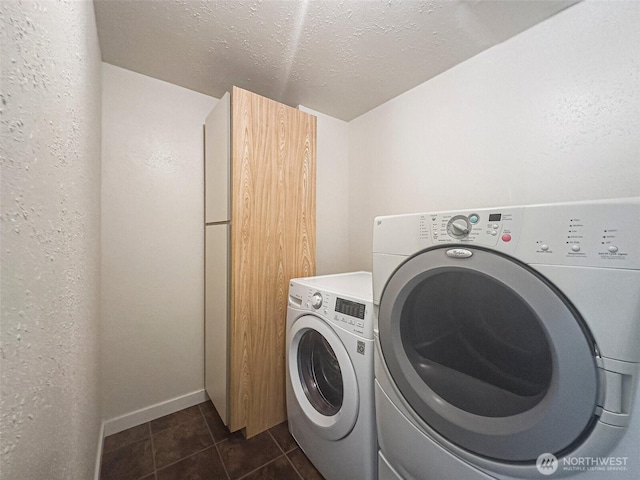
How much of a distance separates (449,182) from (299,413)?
5.10 feet

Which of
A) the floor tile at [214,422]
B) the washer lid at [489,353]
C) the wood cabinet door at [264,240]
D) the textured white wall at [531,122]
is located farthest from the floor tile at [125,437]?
the textured white wall at [531,122]

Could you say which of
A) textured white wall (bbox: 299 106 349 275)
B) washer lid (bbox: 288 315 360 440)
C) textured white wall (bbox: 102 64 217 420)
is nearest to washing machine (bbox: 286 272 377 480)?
washer lid (bbox: 288 315 360 440)

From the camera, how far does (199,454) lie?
127 centimetres

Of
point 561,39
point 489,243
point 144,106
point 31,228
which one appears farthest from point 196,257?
point 561,39

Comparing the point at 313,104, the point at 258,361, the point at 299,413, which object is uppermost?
the point at 313,104

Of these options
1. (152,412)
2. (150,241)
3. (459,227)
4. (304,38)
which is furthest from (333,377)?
(304,38)

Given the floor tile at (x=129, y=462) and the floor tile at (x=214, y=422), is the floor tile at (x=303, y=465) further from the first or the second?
the floor tile at (x=129, y=462)

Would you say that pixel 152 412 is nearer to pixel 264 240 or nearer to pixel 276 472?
pixel 276 472

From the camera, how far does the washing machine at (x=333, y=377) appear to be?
0.92m

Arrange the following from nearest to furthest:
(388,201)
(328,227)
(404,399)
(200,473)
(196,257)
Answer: (404,399) → (200,473) → (196,257) → (388,201) → (328,227)

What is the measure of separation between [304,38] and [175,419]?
7.77 feet

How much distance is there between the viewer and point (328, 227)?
6.59 ft

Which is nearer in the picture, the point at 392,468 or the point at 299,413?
the point at 392,468

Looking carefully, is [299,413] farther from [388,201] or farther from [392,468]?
[388,201]
